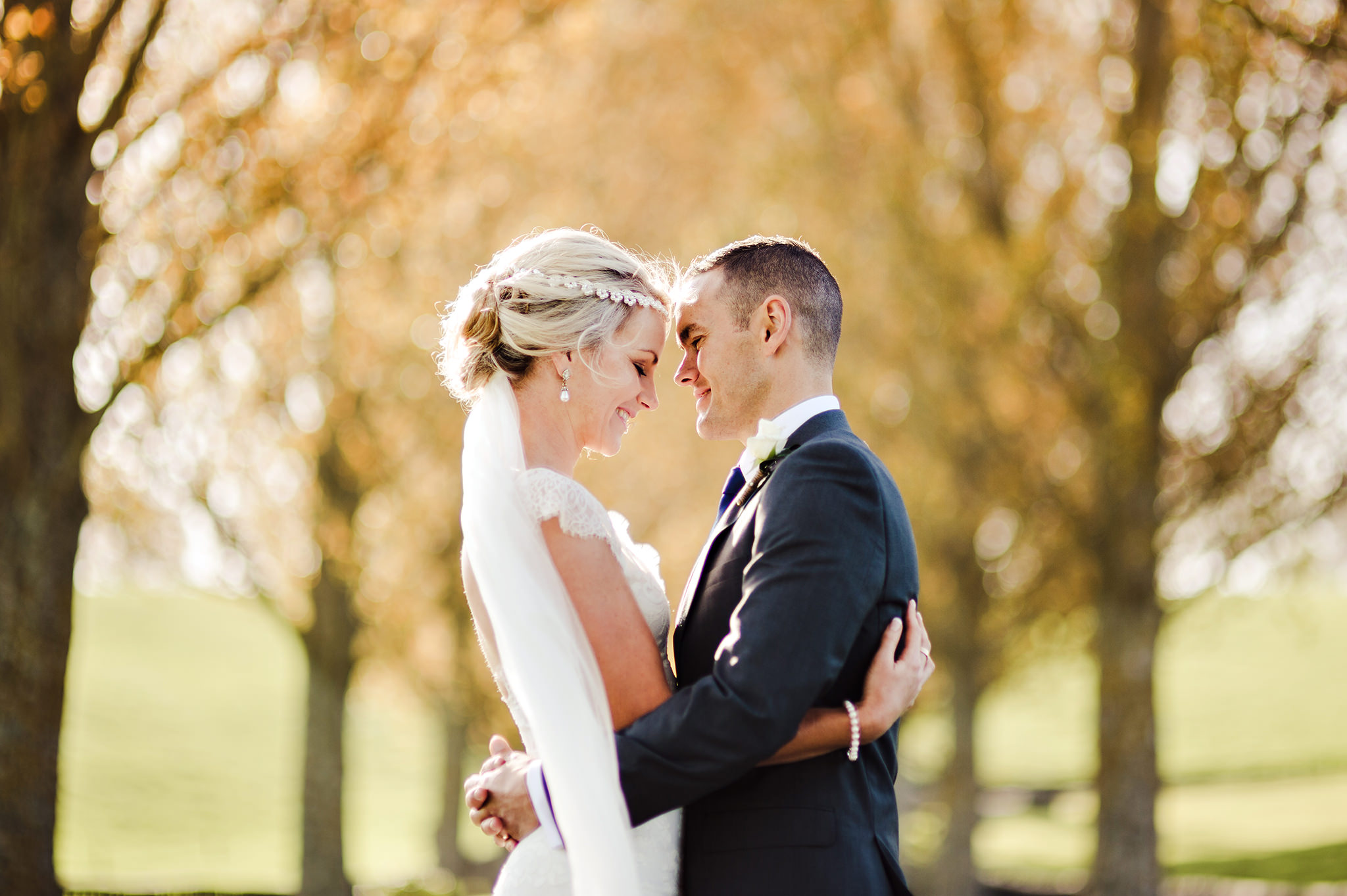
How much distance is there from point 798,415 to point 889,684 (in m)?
0.72

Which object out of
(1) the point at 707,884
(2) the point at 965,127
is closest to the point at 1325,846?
(2) the point at 965,127

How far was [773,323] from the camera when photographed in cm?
293

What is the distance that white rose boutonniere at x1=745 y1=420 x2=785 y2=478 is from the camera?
9.20 ft

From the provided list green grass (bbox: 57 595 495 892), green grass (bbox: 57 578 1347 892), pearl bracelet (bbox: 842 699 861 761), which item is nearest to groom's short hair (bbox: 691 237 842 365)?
pearl bracelet (bbox: 842 699 861 761)

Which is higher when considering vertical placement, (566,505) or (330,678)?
(330,678)

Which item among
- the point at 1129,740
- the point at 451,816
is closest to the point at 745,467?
the point at 1129,740

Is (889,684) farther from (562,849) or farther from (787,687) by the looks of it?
(562,849)

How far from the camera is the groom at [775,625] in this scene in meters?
2.39

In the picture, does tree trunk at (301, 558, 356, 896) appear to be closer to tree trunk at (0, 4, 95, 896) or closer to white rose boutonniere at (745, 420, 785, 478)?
tree trunk at (0, 4, 95, 896)

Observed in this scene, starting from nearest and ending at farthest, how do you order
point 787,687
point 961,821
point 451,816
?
point 787,687 → point 961,821 → point 451,816

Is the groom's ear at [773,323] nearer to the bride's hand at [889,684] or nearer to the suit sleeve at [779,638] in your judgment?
the suit sleeve at [779,638]

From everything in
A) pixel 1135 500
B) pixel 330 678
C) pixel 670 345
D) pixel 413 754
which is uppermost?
pixel 670 345

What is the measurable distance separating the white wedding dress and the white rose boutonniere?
0.42 m

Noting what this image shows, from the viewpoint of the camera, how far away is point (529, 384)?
3.08m
